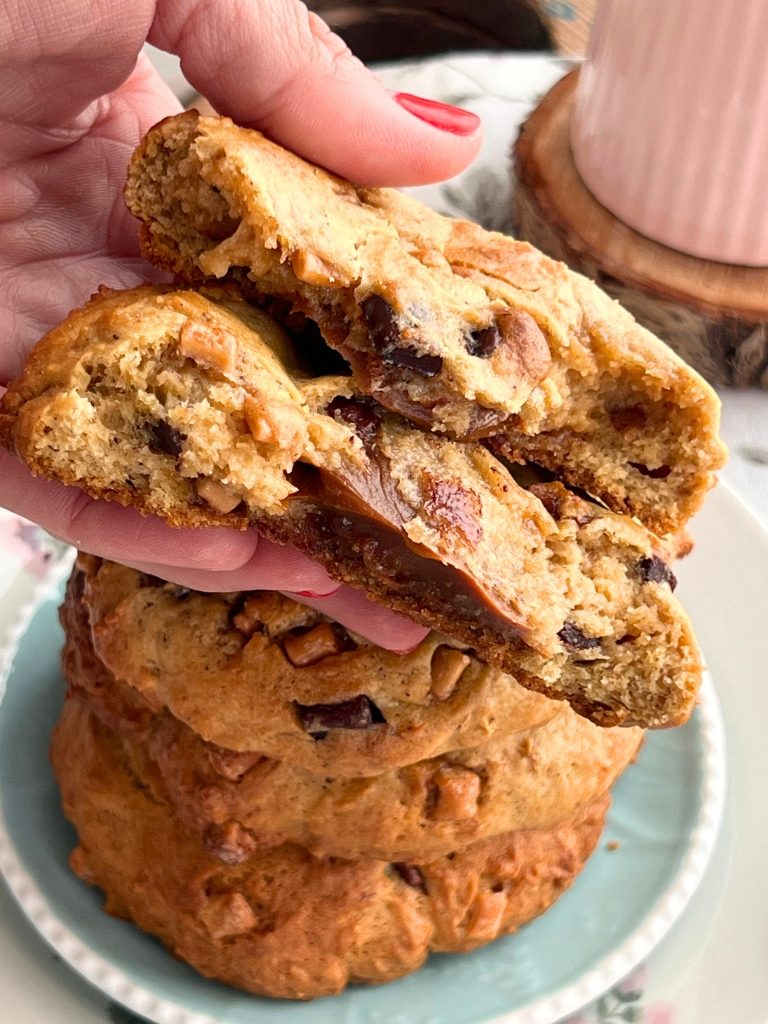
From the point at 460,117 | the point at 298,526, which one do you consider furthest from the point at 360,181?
the point at 298,526

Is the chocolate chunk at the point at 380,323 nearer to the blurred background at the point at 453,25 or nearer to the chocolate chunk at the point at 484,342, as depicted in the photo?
the chocolate chunk at the point at 484,342

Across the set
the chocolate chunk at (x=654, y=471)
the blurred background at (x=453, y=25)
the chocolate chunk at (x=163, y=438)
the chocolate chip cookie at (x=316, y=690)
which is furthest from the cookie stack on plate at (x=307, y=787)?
the blurred background at (x=453, y=25)

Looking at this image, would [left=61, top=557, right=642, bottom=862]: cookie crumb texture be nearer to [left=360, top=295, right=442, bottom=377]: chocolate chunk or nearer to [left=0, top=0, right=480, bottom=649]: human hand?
[left=0, top=0, right=480, bottom=649]: human hand

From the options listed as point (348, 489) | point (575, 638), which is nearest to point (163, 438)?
point (348, 489)

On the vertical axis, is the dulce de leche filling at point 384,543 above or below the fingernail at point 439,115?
below

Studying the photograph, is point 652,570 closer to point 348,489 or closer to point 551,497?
point 551,497

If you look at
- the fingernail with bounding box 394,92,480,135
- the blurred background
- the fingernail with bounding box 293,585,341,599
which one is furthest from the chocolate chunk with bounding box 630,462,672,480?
the blurred background
